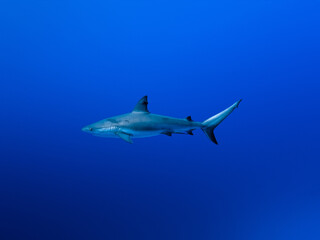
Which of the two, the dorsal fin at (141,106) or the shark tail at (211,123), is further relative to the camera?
the shark tail at (211,123)

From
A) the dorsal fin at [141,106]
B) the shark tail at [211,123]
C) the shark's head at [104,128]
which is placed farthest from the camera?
the shark tail at [211,123]

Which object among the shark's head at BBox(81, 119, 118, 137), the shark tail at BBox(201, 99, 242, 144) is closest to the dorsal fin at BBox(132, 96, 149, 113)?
the shark's head at BBox(81, 119, 118, 137)

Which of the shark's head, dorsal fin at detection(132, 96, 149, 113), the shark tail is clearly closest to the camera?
the shark's head

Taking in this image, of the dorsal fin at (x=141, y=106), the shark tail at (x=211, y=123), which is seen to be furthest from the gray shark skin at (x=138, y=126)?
the shark tail at (x=211, y=123)

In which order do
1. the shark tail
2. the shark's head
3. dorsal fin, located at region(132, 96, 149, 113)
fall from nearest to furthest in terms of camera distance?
the shark's head
dorsal fin, located at region(132, 96, 149, 113)
the shark tail

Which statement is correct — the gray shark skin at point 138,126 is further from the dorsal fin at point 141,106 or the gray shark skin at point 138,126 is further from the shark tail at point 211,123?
the shark tail at point 211,123

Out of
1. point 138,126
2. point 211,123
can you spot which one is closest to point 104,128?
point 138,126

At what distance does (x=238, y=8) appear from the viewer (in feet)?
31.4

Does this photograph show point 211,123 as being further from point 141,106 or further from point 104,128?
point 104,128

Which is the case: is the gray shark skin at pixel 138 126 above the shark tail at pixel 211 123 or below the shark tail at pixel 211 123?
below

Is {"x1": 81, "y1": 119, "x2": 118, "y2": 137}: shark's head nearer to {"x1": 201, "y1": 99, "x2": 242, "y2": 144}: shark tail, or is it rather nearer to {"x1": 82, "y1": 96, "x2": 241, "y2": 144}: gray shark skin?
{"x1": 82, "y1": 96, "x2": 241, "y2": 144}: gray shark skin

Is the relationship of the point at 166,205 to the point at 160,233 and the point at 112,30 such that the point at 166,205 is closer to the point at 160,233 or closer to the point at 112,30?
the point at 160,233

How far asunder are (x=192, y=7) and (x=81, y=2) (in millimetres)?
3777

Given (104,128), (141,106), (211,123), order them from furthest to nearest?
(211,123)
(141,106)
(104,128)
